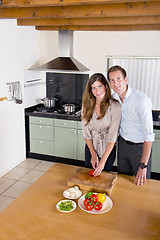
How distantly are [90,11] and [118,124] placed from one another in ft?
4.37

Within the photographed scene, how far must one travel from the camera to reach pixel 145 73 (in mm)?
4160

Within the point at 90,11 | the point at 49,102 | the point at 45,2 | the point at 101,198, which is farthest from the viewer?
the point at 49,102

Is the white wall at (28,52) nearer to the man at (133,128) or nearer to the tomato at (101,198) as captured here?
the man at (133,128)

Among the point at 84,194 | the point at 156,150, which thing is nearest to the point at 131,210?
the point at 84,194

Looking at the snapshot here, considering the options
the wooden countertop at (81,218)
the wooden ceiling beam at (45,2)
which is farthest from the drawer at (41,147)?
the wooden ceiling beam at (45,2)

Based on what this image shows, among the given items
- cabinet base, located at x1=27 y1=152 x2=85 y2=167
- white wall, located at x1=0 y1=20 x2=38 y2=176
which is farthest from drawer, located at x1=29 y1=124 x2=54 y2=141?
cabinet base, located at x1=27 y1=152 x2=85 y2=167

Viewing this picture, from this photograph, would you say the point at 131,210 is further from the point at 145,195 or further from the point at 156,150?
the point at 156,150

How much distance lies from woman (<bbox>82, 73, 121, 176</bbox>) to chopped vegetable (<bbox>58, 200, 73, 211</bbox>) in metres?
0.43

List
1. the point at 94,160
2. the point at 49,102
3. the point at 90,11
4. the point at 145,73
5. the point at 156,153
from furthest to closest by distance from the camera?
1. the point at 49,102
2. the point at 145,73
3. the point at 156,153
4. the point at 90,11
5. the point at 94,160

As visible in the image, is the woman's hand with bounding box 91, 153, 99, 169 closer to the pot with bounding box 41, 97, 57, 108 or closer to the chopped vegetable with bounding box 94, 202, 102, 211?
the chopped vegetable with bounding box 94, 202, 102, 211

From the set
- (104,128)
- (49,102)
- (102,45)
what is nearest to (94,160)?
(104,128)

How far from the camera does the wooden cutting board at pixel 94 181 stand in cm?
190

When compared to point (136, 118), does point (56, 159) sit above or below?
below

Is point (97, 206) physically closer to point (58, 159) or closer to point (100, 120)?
point (100, 120)
